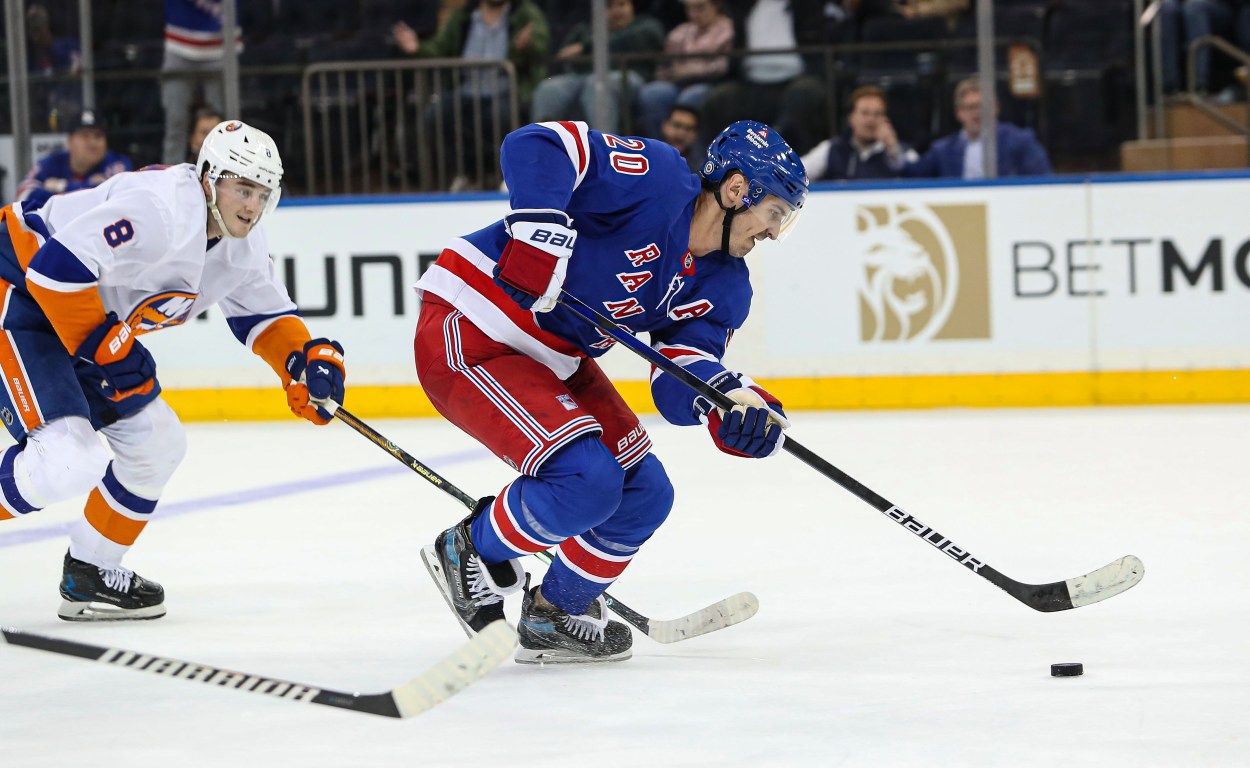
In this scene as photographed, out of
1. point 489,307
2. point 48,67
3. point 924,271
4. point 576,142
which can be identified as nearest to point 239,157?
point 489,307

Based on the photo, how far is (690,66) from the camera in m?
7.84

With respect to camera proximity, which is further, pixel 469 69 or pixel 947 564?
pixel 469 69

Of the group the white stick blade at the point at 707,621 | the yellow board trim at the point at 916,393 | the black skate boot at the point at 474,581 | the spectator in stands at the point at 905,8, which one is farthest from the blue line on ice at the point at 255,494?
the spectator in stands at the point at 905,8

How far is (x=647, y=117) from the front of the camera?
7738mm

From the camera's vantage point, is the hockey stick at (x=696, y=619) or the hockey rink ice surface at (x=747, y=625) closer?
the hockey rink ice surface at (x=747, y=625)

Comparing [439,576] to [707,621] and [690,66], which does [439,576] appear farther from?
[690,66]

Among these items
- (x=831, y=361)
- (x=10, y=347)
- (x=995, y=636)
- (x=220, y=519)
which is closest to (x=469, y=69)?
(x=831, y=361)

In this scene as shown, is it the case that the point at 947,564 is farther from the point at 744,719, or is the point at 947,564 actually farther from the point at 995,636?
the point at 744,719

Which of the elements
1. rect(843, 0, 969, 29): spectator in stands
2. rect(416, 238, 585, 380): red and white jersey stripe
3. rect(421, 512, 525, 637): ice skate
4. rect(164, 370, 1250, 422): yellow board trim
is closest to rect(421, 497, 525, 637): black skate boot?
rect(421, 512, 525, 637): ice skate

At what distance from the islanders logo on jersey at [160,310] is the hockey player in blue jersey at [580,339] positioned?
573 mm

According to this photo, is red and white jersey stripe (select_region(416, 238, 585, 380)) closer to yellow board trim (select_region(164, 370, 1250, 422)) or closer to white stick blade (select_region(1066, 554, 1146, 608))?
white stick blade (select_region(1066, 554, 1146, 608))

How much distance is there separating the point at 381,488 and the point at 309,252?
6.69ft

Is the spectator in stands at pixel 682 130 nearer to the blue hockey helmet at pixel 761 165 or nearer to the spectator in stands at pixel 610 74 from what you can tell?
the spectator in stands at pixel 610 74

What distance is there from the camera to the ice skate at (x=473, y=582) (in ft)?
10.6
